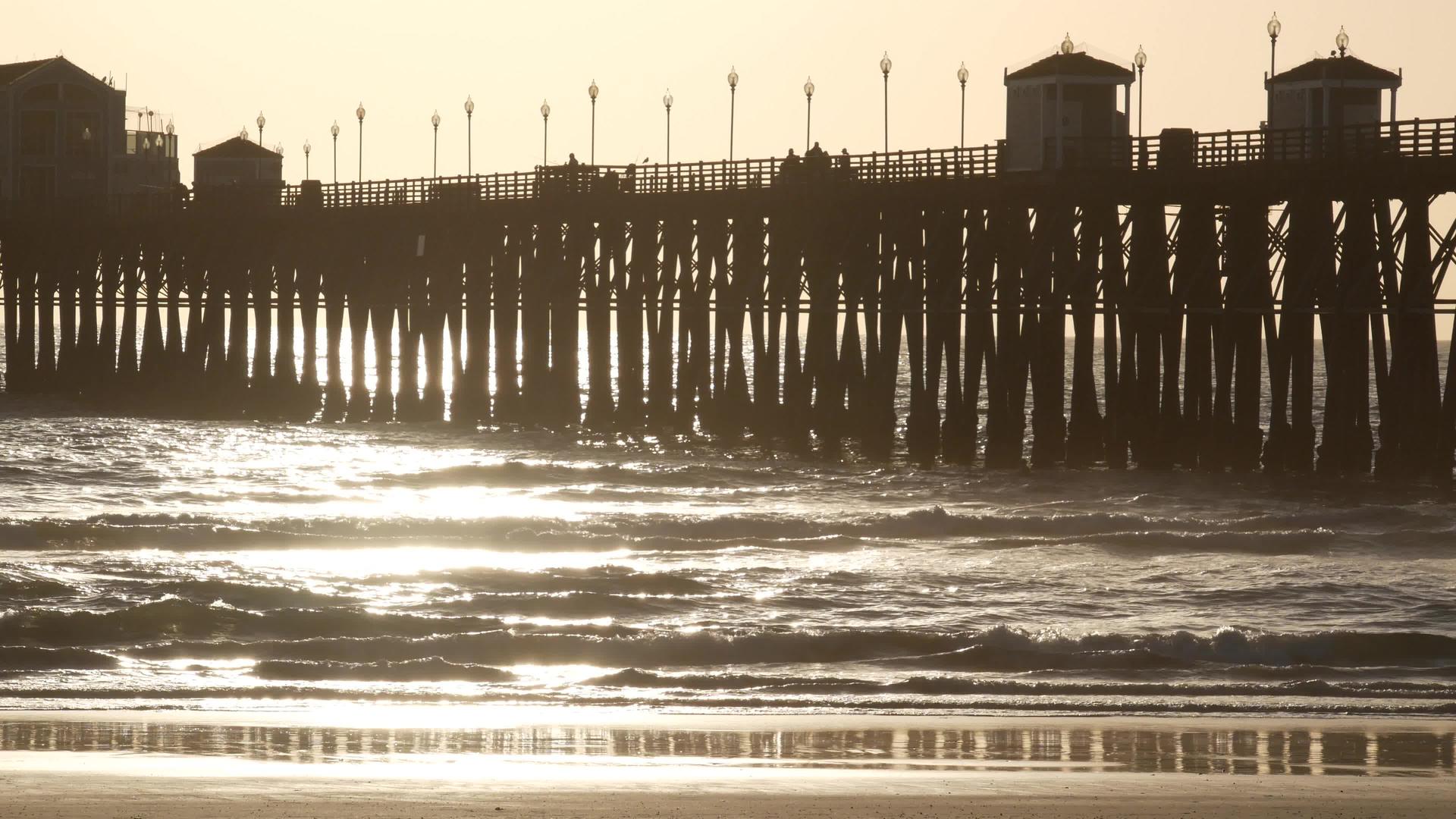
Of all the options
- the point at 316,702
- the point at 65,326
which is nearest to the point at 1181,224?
the point at 316,702

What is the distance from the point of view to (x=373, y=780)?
36.7ft

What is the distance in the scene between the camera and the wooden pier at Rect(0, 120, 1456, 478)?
93.1ft

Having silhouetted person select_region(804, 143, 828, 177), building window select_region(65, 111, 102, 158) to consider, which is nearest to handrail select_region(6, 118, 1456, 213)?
silhouetted person select_region(804, 143, 828, 177)

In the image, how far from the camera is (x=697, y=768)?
11672 millimetres

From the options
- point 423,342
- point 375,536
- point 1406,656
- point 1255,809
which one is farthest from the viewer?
point 423,342

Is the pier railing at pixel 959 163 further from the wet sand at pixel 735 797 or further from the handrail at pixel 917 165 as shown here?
the wet sand at pixel 735 797

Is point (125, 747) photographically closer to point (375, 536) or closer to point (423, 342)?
point (375, 536)

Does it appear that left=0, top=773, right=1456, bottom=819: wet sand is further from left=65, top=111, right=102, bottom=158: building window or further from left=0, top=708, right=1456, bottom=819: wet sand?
left=65, top=111, right=102, bottom=158: building window

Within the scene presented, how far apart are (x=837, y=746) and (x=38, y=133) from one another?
52870 mm

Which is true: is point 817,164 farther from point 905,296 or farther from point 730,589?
point 730,589

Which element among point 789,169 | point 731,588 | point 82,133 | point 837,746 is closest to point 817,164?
point 789,169

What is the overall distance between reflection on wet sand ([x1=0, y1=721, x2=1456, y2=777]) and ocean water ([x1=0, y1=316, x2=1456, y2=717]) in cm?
113

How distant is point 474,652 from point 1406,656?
7.52 metres

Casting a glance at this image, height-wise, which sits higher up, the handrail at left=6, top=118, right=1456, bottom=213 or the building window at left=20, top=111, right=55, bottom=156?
the building window at left=20, top=111, right=55, bottom=156
